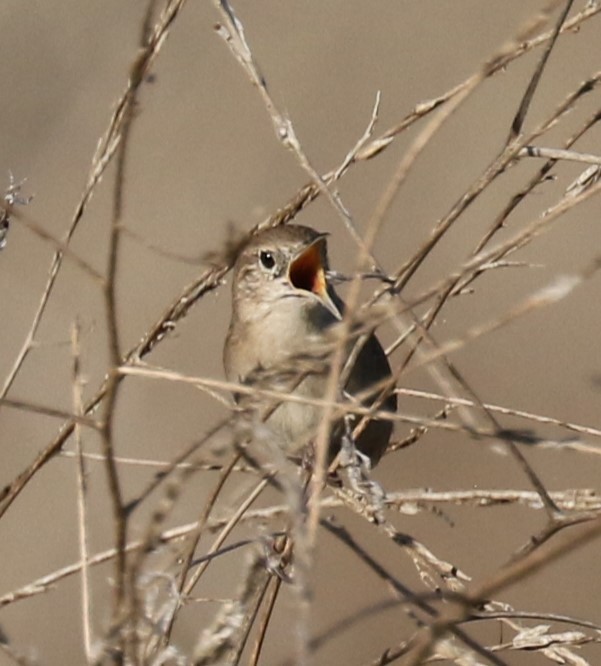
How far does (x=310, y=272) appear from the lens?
3777mm

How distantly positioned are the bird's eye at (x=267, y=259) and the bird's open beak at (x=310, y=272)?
0.20ft

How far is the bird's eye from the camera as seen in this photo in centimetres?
384

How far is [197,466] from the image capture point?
1723 mm

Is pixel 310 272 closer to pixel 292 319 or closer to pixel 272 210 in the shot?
pixel 292 319

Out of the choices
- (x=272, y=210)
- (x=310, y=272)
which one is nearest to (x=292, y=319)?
(x=310, y=272)

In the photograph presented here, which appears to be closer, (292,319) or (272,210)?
(292,319)

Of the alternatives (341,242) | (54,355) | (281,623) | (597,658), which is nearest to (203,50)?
(341,242)

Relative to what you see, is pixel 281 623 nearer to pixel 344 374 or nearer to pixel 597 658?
pixel 597 658

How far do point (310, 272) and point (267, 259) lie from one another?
0.14 metres

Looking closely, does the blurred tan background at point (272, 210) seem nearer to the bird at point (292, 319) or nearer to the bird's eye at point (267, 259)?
the bird at point (292, 319)

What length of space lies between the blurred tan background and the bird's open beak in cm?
182

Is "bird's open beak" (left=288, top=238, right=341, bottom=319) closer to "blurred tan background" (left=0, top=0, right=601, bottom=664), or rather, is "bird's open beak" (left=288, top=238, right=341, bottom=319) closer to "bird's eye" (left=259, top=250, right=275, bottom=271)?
"bird's eye" (left=259, top=250, right=275, bottom=271)

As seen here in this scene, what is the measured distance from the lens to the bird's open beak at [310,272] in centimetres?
366

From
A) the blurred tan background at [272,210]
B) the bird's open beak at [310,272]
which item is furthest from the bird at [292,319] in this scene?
the blurred tan background at [272,210]
